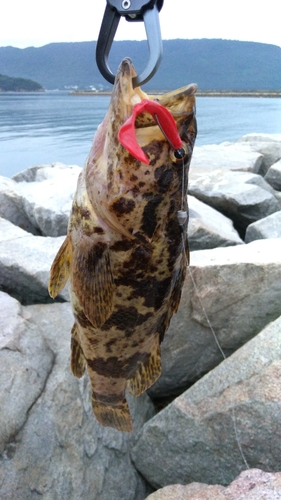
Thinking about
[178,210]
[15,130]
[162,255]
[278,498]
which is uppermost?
[178,210]

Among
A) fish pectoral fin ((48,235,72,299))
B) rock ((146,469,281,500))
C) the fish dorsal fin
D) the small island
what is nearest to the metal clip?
the fish dorsal fin

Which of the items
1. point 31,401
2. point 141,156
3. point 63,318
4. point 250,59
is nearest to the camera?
point 141,156

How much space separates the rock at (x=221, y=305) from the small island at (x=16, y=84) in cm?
909

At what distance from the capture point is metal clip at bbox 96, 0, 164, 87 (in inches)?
62.8

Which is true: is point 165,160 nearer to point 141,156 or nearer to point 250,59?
point 141,156

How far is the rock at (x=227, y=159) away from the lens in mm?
8453

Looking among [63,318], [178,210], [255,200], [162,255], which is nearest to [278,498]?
[162,255]

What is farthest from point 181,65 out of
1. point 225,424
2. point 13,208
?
point 225,424

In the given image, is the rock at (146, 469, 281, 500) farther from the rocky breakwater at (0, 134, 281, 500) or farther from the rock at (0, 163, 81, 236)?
the rock at (0, 163, 81, 236)

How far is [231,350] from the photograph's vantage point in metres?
4.13

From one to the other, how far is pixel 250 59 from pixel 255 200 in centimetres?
624

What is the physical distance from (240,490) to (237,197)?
4.60m

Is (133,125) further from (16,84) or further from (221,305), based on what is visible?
(16,84)

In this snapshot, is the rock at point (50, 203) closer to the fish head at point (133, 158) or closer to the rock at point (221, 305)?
the rock at point (221, 305)
